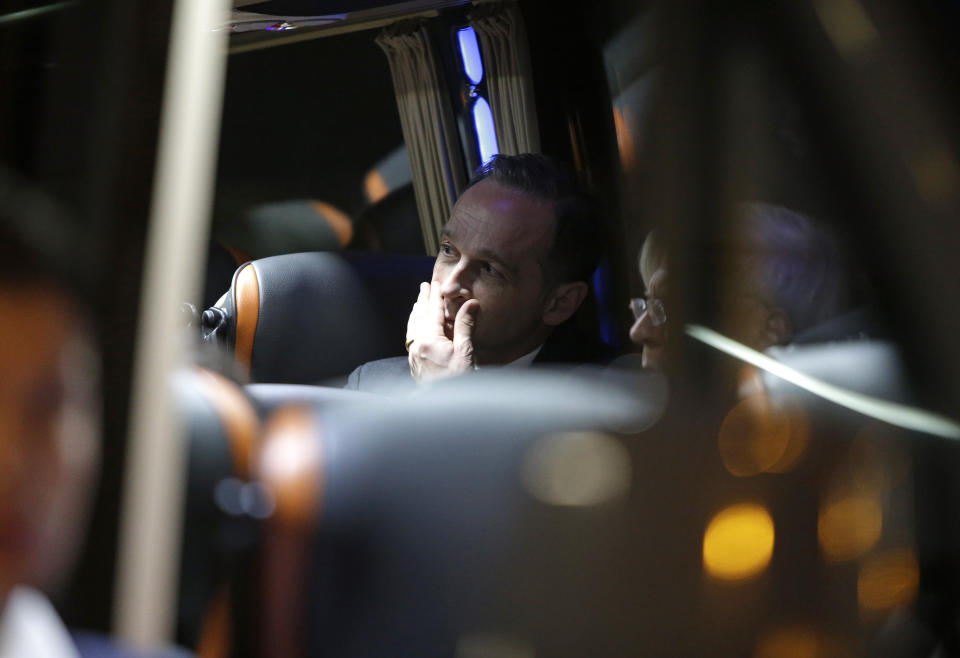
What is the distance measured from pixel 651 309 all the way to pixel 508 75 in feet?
0.93

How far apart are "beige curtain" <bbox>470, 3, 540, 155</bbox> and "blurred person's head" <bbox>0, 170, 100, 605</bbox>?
446 millimetres

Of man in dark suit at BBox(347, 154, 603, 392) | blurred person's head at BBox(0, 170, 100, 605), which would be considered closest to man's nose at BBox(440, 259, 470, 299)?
man in dark suit at BBox(347, 154, 603, 392)

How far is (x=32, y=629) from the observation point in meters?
0.79

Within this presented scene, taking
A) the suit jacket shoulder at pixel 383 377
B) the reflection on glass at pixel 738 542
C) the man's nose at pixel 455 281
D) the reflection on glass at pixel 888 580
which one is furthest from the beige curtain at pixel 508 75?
the reflection on glass at pixel 888 580

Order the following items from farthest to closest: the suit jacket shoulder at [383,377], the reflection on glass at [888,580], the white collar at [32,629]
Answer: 1. the suit jacket shoulder at [383,377]
2. the reflection on glass at [888,580]
3. the white collar at [32,629]

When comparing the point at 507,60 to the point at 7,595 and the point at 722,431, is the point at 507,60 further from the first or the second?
the point at 7,595

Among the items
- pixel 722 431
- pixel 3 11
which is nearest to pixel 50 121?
pixel 3 11

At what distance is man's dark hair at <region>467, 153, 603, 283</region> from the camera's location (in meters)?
0.99

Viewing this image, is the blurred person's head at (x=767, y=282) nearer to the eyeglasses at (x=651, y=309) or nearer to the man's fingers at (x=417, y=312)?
the eyeglasses at (x=651, y=309)

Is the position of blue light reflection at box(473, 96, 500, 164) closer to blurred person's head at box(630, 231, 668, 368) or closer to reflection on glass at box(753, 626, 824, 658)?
blurred person's head at box(630, 231, 668, 368)

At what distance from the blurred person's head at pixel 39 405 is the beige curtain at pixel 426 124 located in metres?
0.36

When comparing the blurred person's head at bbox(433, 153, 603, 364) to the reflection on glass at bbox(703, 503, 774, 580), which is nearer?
the reflection on glass at bbox(703, 503, 774, 580)

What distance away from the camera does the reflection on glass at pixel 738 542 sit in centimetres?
88

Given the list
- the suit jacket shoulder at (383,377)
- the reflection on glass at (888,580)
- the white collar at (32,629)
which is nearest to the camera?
the white collar at (32,629)
